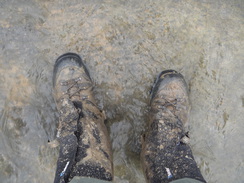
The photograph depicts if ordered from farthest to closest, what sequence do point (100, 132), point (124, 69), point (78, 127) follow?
point (124, 69) → point (100, 132) → point (78, 127)

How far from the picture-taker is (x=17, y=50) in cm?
213

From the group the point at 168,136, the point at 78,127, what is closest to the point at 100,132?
the point at 78,127

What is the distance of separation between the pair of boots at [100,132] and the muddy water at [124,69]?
12 centimetres

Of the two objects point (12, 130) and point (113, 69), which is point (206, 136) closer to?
point (113, 69)

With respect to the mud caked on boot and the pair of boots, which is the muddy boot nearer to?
the pair of boots

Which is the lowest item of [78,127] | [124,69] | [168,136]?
[168,136]

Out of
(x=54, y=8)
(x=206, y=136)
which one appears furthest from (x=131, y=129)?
(x=54, y=8)

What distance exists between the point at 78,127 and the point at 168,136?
0.72 m

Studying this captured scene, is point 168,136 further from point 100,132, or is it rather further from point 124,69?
point 124,69

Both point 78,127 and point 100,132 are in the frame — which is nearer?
point 78,127

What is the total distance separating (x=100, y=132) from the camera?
182cm

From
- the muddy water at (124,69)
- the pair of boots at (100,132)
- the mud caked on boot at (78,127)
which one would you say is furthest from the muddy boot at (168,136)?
the mud caked on boot at (78,127)

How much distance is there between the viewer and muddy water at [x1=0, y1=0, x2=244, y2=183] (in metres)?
2.06

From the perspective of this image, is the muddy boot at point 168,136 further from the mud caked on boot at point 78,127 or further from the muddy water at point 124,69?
the mud caked on boot at point 78,127
